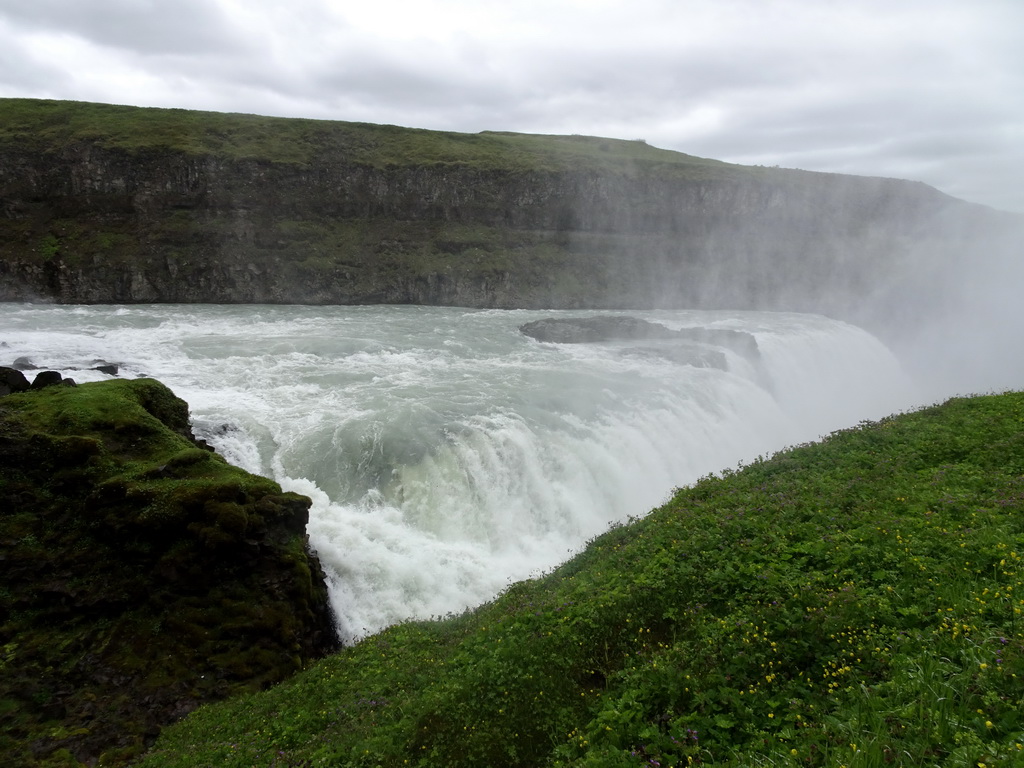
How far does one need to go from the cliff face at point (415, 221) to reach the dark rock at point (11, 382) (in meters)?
43.0

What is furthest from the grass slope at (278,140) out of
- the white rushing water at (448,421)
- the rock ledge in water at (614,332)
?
the rock ledge in water at (614,332)

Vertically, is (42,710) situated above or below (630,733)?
below

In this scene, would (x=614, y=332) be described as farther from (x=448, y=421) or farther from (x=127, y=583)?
(x=127, y=583)

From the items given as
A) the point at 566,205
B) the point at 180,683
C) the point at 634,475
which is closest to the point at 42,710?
the point at 180,683

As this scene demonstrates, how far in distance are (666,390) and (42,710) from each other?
24275 millimetres

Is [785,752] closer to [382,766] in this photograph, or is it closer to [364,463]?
[382,766]

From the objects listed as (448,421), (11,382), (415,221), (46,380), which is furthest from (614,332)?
(415,221)

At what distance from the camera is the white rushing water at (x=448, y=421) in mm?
16203

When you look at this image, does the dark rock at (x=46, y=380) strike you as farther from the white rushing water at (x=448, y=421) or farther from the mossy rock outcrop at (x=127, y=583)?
the white rushing water at (x=448, y=421)

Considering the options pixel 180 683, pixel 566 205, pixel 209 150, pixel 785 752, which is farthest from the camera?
pixel 566 205

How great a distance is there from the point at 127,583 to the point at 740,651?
10.9 m

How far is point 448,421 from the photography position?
21.7 m

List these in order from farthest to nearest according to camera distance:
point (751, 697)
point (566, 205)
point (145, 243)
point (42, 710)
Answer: point (566, 205) → point (145, 243) → point (42, 710) → point (751, 697)

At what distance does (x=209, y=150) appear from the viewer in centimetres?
5984
